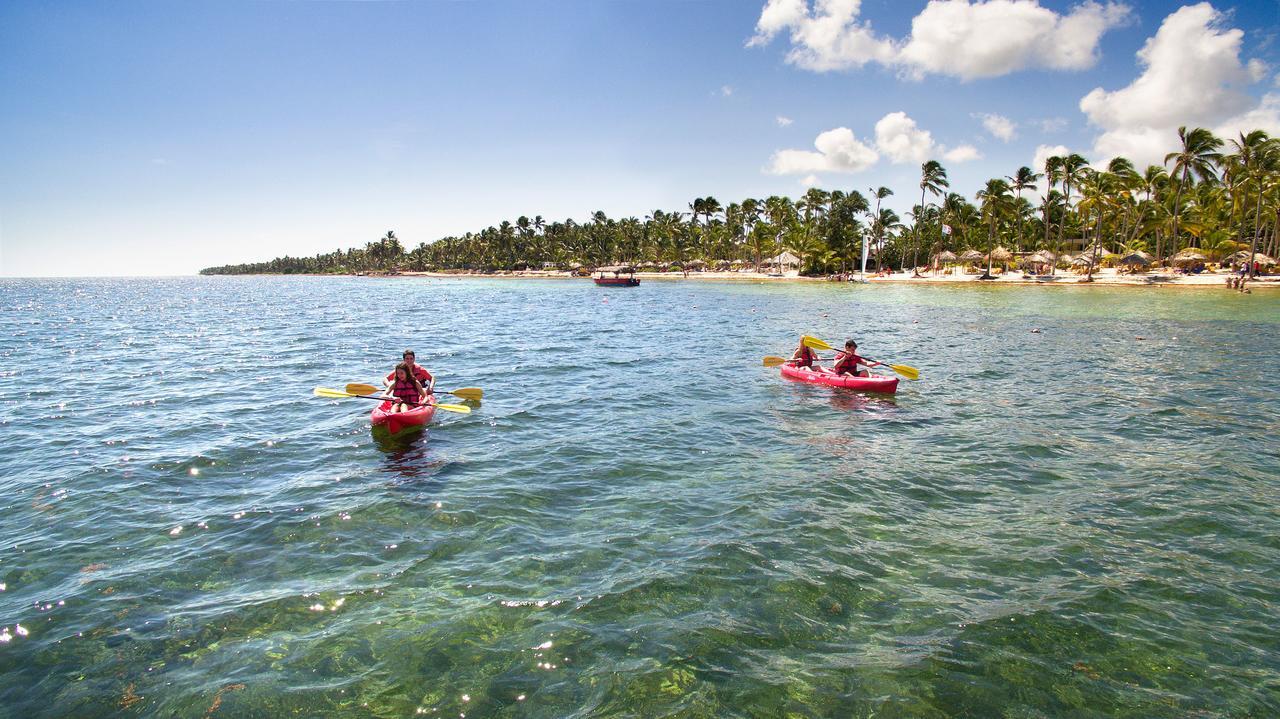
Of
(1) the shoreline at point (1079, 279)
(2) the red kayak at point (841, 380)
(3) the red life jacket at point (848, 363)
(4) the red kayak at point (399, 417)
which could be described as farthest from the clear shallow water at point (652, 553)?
(1) the shoreline at point (1079, 279)

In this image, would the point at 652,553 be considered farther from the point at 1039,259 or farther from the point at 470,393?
the point at 1039,259

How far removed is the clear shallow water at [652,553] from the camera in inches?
226

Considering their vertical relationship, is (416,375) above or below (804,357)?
above

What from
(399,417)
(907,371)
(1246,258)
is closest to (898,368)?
(907,371)

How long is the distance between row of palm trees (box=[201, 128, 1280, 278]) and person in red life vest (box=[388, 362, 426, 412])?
76243 millimetres

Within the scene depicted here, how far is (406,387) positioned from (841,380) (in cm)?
1197

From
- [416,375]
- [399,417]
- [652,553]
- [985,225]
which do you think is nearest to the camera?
[652,553]

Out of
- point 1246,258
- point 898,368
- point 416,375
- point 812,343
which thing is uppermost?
point 1246,258

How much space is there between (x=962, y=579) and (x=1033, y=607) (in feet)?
2.54

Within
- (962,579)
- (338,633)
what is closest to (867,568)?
(962,579)

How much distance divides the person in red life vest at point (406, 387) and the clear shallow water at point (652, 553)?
950 mm

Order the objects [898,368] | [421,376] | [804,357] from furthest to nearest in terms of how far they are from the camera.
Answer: [804,357], [898,368], [421,376]

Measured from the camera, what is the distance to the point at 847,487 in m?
10.5

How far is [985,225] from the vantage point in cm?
9756
